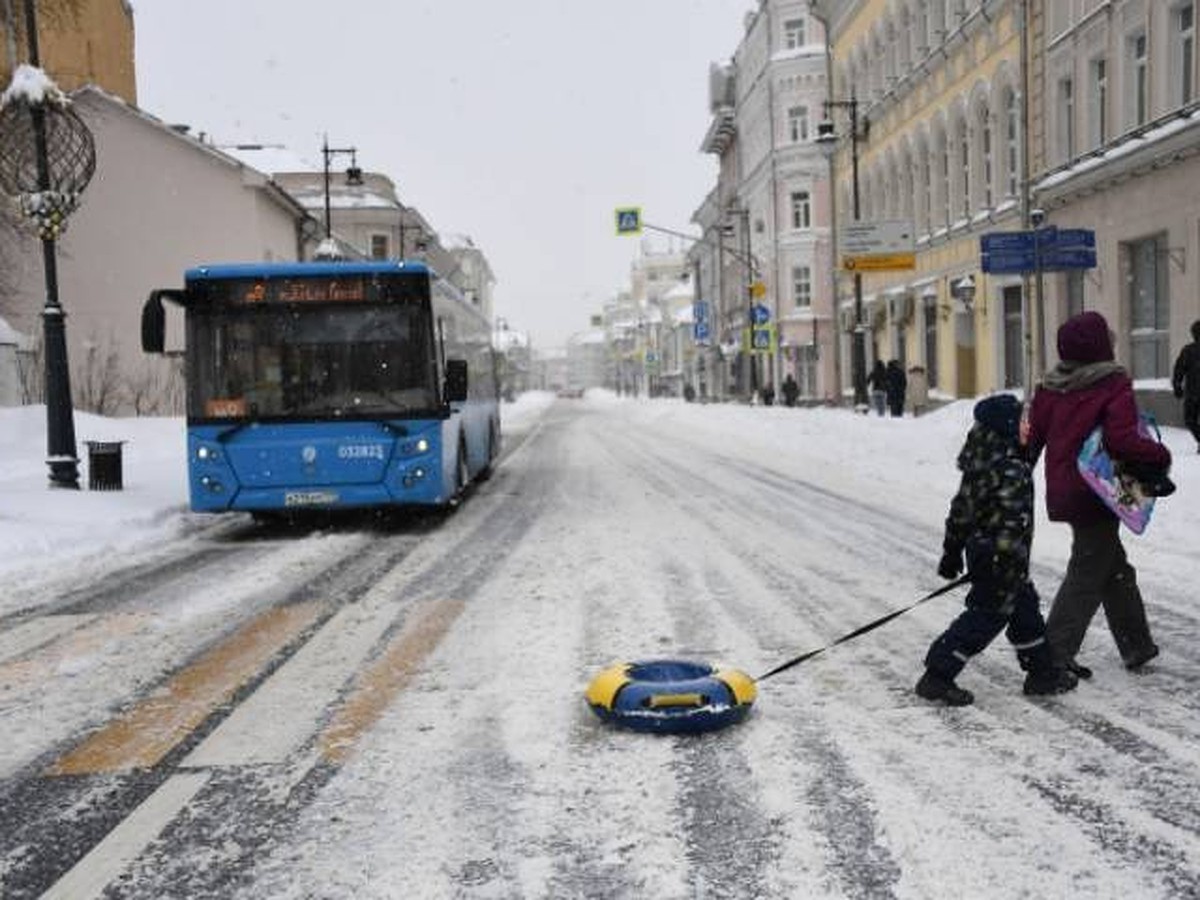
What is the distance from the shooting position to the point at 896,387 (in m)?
31.6

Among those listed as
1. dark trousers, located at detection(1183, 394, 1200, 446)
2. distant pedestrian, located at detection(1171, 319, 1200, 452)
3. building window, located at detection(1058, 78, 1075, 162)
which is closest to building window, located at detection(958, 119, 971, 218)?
building window, located at detection(1058, 78, 1075, 162)

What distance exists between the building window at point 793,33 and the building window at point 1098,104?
128 ft

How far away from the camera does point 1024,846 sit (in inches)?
136

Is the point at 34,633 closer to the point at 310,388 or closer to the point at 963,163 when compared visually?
the point at 310,388

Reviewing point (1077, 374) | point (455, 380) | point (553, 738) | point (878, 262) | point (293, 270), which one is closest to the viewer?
point (553, 738)

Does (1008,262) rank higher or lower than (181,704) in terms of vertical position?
higher

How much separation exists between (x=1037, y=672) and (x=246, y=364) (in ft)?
28.6

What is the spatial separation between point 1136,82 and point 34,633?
2121cm

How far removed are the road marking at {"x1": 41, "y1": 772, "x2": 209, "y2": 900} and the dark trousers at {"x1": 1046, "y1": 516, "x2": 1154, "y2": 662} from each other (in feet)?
12.5

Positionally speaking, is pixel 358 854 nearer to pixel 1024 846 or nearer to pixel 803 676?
pixel 1024 846

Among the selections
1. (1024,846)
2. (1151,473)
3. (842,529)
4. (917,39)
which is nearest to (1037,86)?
(917,39)

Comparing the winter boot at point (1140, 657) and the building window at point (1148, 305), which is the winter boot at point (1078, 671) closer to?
the winter boot at point (1140, 657)

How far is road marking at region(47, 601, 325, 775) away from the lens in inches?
178

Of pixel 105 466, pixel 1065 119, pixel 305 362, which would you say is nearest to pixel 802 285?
pixel 1065 119
